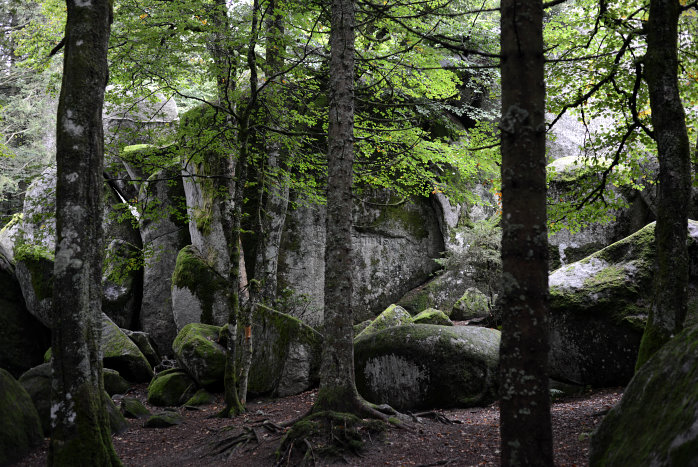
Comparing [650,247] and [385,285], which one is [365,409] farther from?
[385,285]

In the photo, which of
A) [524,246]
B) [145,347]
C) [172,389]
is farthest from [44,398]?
[524,246]

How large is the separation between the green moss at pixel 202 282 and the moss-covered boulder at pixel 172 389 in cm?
248

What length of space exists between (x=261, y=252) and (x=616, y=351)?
764 cm

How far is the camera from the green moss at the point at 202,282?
43.2 ft

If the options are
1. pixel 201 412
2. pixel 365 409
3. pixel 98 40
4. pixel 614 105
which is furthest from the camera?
pixel 201 412

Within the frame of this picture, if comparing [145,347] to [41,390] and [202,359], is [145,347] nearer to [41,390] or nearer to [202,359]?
→ [202,359]

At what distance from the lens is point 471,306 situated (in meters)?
14.2

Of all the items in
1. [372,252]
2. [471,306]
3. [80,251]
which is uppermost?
[372,252]

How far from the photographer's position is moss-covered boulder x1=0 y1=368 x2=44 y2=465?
6.44 metres

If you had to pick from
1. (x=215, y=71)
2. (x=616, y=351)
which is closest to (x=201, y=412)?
(x=215, y=71)

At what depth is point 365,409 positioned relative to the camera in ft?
19.8

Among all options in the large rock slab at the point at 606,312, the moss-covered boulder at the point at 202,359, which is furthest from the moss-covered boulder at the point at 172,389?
the large rock slab at the point at 606,312

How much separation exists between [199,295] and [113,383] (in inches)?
126

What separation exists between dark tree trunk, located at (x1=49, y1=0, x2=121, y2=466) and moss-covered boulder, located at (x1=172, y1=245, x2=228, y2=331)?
323 inches
